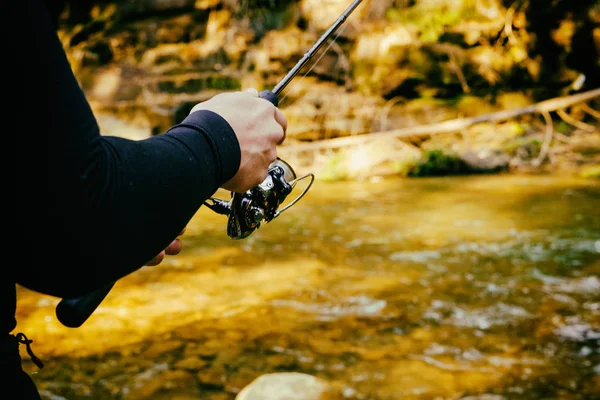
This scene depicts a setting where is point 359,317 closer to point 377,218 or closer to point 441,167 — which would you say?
point 377,218

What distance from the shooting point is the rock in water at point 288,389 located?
2.44m

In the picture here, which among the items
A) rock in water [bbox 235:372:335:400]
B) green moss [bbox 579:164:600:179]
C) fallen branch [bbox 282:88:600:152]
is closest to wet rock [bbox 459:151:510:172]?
fallen branch [bbox 282:88:600:152]

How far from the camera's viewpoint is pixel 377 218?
6273mm

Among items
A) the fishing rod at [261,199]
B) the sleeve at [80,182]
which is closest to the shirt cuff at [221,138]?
the sleeve at [80,182]

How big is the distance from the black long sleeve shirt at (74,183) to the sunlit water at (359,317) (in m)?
2.18

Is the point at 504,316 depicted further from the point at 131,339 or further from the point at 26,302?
the point at 26,302

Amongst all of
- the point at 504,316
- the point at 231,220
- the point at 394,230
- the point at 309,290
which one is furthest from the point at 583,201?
the point at 231,220

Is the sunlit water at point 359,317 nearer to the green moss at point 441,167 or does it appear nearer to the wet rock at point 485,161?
the wet rock at point 485,161

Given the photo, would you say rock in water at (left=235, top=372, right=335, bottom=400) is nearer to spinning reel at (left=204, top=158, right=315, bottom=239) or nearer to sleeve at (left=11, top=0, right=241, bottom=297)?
spinning reel at (left=204, top=158, right=315, bottom=239)

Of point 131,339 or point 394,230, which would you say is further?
point 394,230

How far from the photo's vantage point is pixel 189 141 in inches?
31.0

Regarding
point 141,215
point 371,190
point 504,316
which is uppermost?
point 141,215

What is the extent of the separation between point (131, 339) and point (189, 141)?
286 centimetres

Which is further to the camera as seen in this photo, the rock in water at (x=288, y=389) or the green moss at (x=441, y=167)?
the green moss at (x=441, y=167)
